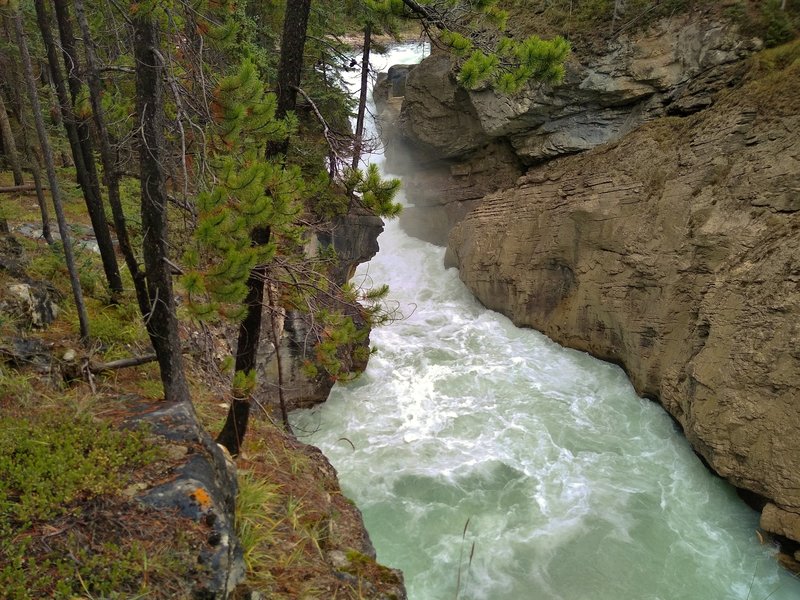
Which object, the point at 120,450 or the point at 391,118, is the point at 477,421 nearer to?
the point at 120,450

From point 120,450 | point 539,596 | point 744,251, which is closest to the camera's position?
point 120,450

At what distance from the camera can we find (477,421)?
33.7 ft

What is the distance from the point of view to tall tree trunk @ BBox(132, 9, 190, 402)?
3553mm

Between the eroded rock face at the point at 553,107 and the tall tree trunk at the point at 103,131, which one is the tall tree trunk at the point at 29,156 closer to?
the tall tree trunk at the point at 103,131

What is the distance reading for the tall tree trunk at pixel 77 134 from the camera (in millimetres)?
6074

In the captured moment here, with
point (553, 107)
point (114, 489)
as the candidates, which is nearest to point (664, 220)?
point (553, 107)

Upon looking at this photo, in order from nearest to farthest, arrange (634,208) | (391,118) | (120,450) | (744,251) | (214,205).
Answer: (214,205) < (120,450) < (744,251) < (634,208) < (391,118)

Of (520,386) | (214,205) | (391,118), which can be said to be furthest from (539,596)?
(391,118)

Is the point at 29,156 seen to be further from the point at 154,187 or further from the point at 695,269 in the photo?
the point at 695,269

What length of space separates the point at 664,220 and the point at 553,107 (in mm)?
5080

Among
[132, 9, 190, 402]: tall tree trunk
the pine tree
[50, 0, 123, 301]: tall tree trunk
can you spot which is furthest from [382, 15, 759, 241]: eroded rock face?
[132, 9, 190, 402]: tall tree trunk

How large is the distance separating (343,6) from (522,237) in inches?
305

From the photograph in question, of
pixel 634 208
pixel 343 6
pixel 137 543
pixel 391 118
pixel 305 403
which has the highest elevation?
pixel 343 6

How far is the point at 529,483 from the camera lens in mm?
8547
